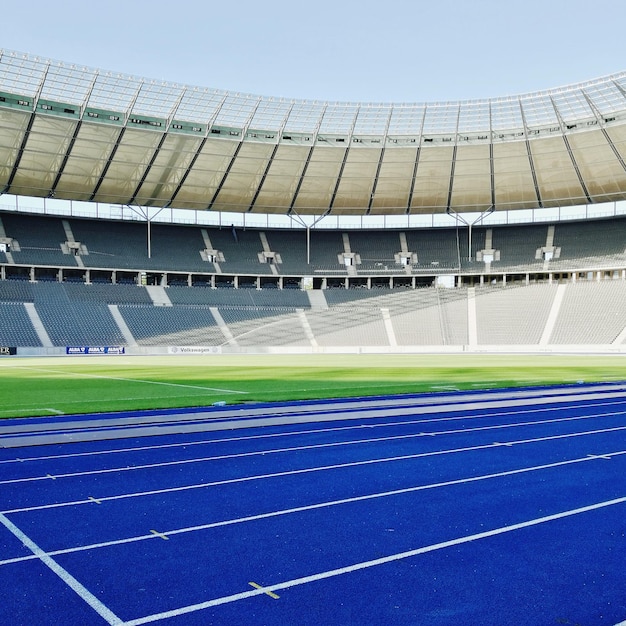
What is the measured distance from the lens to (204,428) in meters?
11.4

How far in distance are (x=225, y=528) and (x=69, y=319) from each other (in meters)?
47.0

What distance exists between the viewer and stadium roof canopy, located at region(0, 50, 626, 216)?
41.3 meters

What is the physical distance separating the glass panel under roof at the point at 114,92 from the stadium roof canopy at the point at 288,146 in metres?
0.10

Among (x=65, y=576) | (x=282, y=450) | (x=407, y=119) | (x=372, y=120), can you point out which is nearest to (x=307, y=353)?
(x=372, y=120)

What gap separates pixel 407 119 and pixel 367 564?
46.4 m

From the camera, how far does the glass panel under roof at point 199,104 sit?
140ft

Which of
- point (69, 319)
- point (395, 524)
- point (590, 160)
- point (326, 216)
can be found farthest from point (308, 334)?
point (395, 524)

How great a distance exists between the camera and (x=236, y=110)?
45031mm

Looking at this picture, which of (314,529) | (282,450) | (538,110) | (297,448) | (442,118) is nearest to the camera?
(314,529)

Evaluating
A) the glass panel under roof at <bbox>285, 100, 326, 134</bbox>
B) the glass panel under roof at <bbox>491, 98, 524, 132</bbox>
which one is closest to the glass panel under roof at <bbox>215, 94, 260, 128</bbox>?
the glass panel under roof at <bbox>285, 100, 326, 134</bbox>

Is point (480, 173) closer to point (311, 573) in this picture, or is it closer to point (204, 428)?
point (204, 428)

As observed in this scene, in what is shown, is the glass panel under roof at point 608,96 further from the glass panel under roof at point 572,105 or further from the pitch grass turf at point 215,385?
the pitch grass turf at point 215,385

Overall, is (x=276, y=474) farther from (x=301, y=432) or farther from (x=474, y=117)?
(x=474, y=117)

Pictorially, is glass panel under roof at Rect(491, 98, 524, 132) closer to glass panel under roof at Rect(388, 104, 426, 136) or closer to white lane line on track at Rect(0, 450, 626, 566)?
glass panel under roof at Rect(388, 104, 426, 136)
